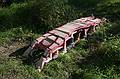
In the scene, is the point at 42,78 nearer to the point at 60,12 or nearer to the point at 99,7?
the point at 60,12

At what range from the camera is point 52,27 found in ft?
30.2

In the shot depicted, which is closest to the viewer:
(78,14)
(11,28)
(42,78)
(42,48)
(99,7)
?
(42,78)

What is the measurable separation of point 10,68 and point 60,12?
2.76 metres

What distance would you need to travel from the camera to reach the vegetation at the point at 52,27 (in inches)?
280

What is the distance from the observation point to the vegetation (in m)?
7.11

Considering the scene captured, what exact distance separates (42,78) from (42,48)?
998mm

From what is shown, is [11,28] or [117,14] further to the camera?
[117,14]

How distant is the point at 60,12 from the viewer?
9.38 meters

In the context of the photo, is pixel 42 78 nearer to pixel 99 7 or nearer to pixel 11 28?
pixel 11 28

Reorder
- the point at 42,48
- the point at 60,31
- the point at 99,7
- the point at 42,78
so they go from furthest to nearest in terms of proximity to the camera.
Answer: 1. the point at 99,7
2. the point at 60,31
3. the point at 42,48
4. the point at 42,78

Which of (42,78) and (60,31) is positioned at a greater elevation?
(60,31)

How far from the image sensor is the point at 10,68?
7.28m

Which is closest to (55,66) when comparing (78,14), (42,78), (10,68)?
(42,78)

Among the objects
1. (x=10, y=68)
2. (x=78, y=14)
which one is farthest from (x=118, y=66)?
(x=78, y=14)
